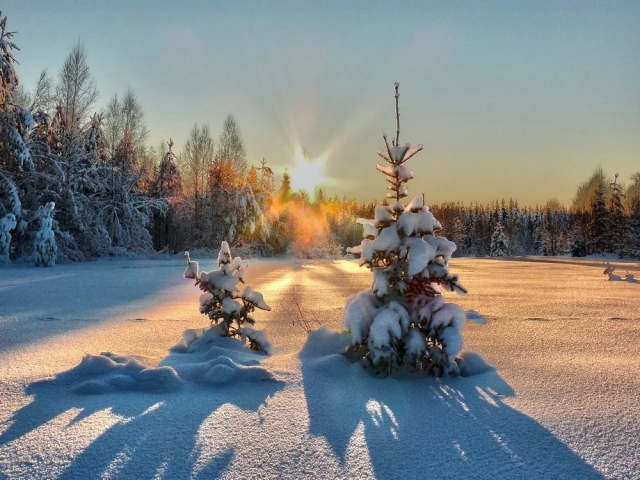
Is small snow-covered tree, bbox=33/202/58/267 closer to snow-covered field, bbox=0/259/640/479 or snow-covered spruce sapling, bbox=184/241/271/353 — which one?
snow-covered field, bbox=0/259/640/479

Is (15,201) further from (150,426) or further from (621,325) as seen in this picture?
(621,325)

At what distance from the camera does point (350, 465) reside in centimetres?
230

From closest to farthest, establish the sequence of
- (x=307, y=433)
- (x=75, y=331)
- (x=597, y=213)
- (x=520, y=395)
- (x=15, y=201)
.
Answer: (x=307, y=433), (x=520, y=395), (x=75, y=331), (x=15, y=201), (x=597, y=213)

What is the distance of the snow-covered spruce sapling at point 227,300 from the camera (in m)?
4.54

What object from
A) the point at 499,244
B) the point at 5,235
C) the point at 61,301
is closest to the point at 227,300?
the point at 61,301

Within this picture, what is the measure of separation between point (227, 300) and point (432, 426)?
2486 mm

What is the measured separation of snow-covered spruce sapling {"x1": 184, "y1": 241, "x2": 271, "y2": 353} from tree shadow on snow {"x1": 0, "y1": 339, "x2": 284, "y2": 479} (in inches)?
16.1

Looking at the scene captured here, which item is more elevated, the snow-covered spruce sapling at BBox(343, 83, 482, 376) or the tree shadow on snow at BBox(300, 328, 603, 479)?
the snow-covered spruce sapling at BBox(343, 83, 482, 376)

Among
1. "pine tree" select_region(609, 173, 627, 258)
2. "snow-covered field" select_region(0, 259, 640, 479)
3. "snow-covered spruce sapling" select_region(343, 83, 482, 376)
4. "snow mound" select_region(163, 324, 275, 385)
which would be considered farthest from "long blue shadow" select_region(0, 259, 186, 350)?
"pine tree" select_region(609, 173, 627, 258)

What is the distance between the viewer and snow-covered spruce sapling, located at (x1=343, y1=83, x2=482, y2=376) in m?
3.68

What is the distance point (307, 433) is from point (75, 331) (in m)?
4.15

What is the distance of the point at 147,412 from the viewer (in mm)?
2906

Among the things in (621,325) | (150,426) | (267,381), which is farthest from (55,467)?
(621,325)

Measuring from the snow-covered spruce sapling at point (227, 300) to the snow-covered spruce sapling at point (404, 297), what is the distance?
1.06 meters
